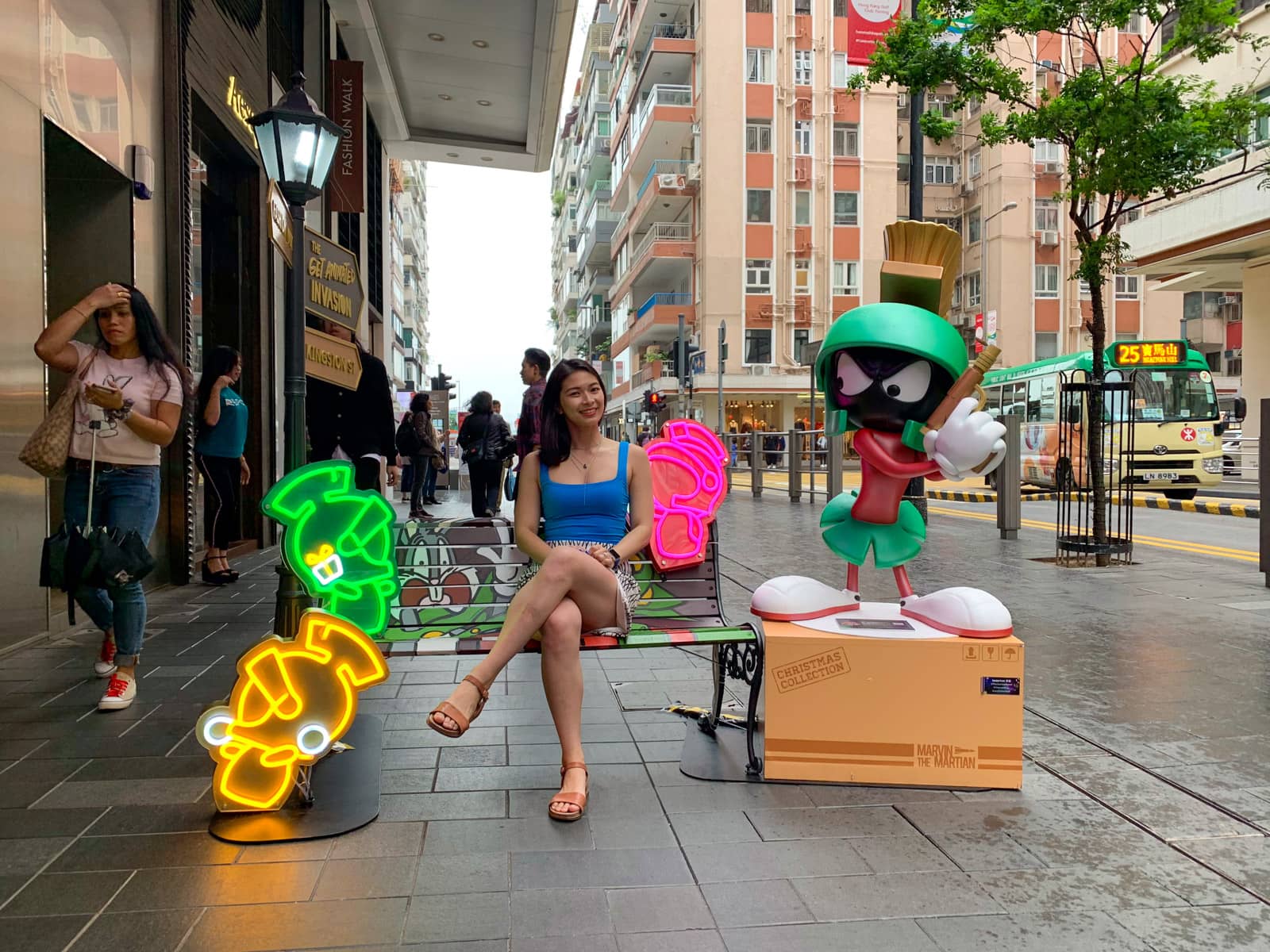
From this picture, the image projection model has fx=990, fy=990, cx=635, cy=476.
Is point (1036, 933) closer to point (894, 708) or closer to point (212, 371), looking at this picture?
point (894, 708)

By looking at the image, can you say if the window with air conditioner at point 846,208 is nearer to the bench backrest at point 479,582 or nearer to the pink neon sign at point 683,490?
the pink neon sign at point 683,490

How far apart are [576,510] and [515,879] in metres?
1.46

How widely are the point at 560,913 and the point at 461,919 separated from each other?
0.84ft

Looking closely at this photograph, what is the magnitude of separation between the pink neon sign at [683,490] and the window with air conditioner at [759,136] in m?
39.3

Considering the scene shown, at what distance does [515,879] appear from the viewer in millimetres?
2820

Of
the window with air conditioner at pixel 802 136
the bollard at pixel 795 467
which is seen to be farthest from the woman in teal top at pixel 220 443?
the window with air conditioner at pixel 802 136

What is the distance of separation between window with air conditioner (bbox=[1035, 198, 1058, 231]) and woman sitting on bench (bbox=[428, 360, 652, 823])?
45.7 m

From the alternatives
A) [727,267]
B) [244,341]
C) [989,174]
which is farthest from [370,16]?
[989,174]

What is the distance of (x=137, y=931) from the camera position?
2.50 m

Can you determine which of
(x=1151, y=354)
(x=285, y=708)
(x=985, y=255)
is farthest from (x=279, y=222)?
(x=985, y=255)

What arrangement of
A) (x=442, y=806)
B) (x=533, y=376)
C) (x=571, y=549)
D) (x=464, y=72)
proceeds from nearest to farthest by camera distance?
(x=442, y=806) < (x=571, y=549) < (x=533, y=376) < (x=464, y=72)

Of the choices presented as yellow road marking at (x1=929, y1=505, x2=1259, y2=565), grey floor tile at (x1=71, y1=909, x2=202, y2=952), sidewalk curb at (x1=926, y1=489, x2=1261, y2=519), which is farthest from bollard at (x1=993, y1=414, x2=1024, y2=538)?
grey floor tile at (x1=71, y1=909, x2=202, y2=952)

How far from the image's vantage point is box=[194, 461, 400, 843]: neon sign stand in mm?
3184

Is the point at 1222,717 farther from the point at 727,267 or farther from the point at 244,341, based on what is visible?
the point at 727,267
